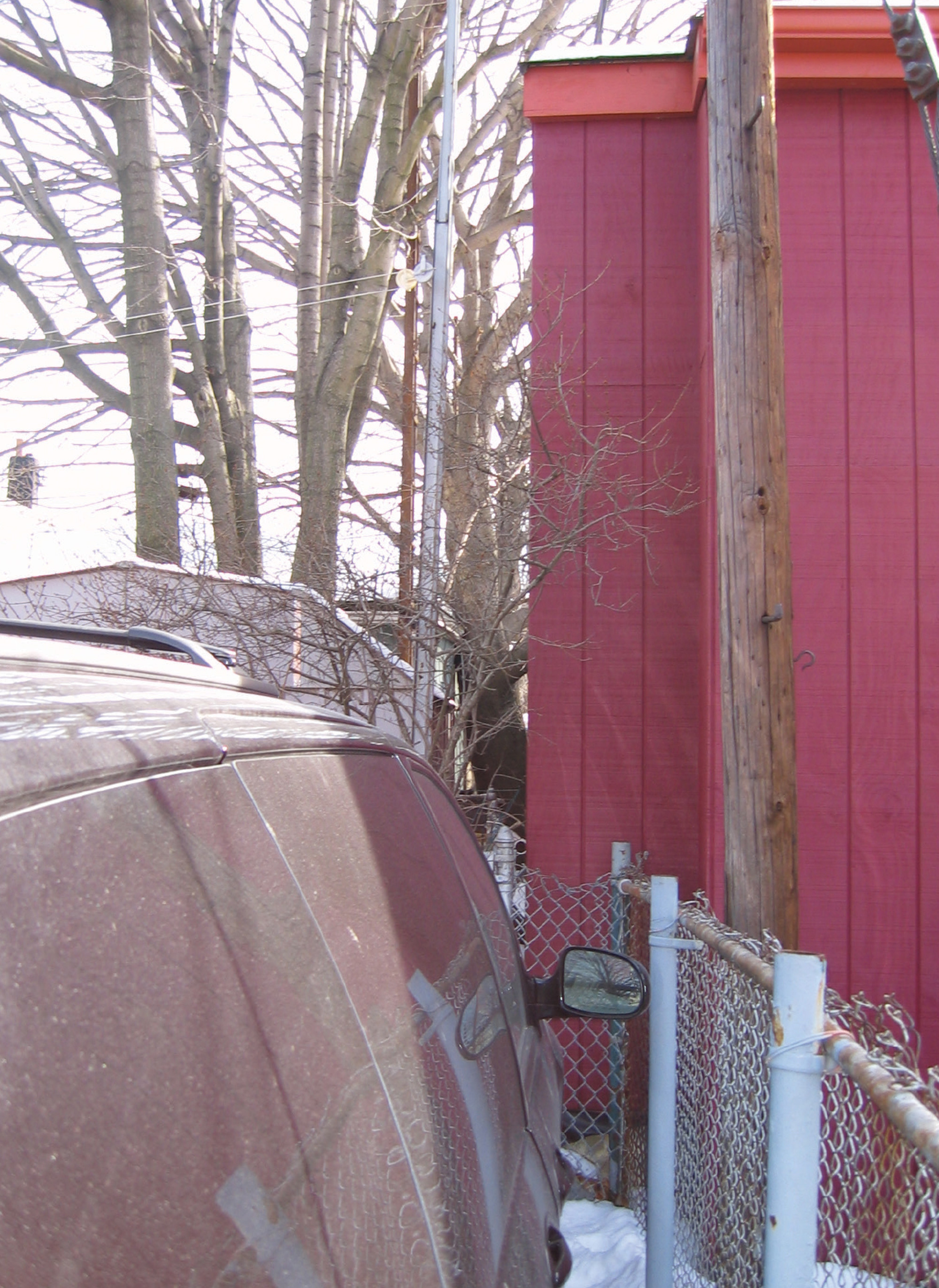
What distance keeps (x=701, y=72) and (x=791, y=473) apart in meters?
1.91

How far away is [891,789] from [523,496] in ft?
7.42

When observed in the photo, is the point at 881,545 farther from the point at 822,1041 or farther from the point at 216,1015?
the point at 216,1015

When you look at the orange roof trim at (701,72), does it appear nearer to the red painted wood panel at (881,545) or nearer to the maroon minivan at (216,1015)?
the red painted wood panel at (881,545)

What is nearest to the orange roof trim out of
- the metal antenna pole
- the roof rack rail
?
the metal antenna pole

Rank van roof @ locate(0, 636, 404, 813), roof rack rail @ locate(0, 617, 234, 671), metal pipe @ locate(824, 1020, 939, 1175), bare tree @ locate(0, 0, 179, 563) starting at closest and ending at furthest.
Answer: van roof @ locate(0, 636, 404, 813), metal pipe @ locate(824, 1020, 939, 1175), roof rack rail @ locate(0, 617, 234, 671), bare tree @ locate(0, 0, 179, 563)

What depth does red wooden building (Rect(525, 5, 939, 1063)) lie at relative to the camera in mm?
4605

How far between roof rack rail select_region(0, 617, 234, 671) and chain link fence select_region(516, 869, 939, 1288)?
121 cm

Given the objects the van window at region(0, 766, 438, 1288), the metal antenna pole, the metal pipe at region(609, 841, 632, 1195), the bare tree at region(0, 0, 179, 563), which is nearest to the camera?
the van window at region(0, 766, 438, 1288)

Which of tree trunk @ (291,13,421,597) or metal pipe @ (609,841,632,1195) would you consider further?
tree trunk @ (291,13,421,597)

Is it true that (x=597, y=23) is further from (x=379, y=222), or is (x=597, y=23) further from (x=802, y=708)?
(x=802, y=708)

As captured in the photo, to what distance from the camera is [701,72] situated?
4945mm

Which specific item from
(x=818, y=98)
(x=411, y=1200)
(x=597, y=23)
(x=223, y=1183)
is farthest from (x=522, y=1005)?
(x=597, y=23)

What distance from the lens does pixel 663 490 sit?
17.5 feet

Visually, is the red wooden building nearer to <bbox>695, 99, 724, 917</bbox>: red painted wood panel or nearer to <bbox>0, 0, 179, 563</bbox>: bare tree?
<bbox>695, 99, 724, 917</bbox>: red painted wood panel
